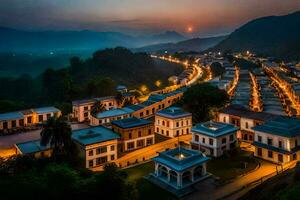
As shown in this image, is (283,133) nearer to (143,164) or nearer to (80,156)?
(143,164)

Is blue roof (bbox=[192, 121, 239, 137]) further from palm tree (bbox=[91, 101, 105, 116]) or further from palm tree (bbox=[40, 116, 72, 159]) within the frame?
palm tree (bbox=[91, 101, 105, 116])

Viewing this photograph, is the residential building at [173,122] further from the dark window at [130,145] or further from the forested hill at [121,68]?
the forested hill at [121,68]

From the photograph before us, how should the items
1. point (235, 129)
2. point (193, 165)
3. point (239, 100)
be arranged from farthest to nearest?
point (239, 100), point (235, 129), point (193, 165)

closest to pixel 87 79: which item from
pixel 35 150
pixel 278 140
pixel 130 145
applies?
pixel 130 145

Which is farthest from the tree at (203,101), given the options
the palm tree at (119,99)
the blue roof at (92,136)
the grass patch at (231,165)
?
the blue roof at (92,136)

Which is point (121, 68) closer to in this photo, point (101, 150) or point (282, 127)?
point (101, 150)

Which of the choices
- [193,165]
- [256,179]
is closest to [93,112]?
[193,165]

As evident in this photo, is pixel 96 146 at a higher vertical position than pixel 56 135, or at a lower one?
lower

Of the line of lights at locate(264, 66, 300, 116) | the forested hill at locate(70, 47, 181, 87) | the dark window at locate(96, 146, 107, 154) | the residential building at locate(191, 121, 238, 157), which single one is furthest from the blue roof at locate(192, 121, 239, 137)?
the forested hill at locate(70, 47, 181, 87)
